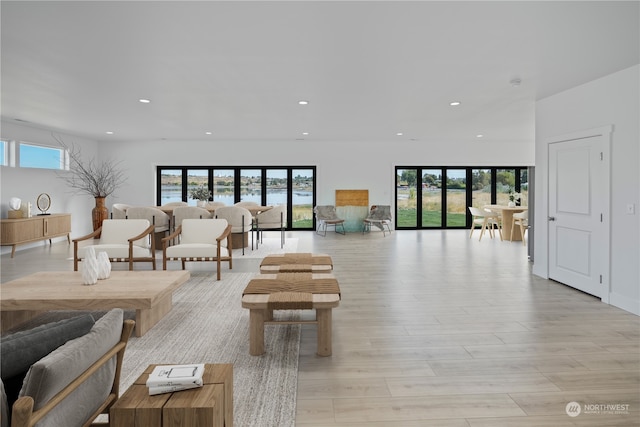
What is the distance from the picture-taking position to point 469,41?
369cm

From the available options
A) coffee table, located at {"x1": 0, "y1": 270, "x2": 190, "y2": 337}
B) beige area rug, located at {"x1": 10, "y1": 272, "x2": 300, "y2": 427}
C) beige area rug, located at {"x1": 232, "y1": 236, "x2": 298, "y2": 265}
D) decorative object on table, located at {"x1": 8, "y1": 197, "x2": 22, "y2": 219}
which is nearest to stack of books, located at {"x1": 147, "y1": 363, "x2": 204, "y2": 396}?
→ beige area rug, located at {"x1": 10, "y1": 272, "x2": 300, "y2": 427}

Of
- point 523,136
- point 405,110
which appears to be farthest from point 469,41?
point 523,136

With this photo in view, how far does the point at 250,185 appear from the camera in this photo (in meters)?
11.8

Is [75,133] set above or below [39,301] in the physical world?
above

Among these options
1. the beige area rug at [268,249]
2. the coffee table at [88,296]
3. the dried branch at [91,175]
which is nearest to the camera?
the coffee table at [88,296]

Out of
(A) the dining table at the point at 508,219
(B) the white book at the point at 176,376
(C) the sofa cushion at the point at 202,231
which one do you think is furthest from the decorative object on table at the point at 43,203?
(A) the dining table at the point at 508,219

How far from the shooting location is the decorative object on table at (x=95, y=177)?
10117 millimetres

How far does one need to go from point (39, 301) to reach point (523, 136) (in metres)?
11.0

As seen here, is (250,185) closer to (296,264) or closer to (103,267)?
(296,264)

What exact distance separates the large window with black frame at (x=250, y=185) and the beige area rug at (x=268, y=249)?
2.05m

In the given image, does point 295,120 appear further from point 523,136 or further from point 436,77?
point 523,136

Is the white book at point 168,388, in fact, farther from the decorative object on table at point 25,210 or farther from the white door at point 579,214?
the decorative object on table at point 25,210

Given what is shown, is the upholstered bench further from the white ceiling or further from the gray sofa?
the gray sofa

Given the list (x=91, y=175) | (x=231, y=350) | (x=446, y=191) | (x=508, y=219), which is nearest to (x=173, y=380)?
(x=231, y=350)
